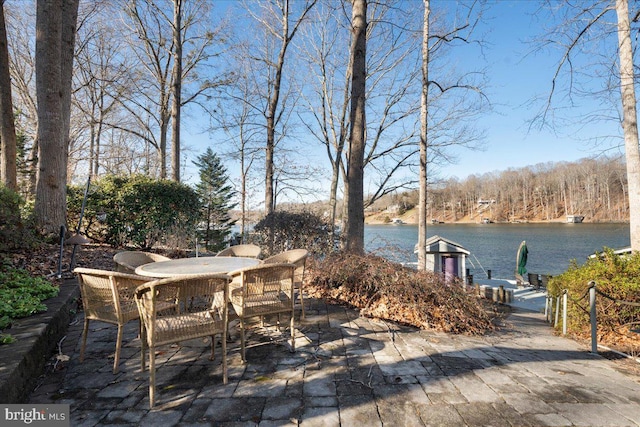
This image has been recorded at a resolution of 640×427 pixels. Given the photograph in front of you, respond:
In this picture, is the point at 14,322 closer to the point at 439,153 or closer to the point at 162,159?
the point at 162,159

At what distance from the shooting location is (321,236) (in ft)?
22.3

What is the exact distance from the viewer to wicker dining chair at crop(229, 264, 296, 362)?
2.55m

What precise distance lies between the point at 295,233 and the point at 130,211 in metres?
3.91

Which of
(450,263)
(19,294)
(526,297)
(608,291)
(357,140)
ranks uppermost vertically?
(357,140)

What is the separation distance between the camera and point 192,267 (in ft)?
10.1

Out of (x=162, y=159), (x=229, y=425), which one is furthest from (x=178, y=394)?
(x=162, y=159)

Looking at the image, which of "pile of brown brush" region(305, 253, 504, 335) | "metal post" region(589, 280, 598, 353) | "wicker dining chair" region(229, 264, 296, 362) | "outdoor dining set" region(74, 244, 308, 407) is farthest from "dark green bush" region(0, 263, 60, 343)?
"metal post" region(589, 280, 598, 353)

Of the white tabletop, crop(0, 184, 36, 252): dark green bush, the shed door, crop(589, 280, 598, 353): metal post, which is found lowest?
the shed door

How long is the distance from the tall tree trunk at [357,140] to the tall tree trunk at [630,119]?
4801 millimetres

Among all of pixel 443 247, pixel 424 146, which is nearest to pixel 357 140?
pixel 424 146

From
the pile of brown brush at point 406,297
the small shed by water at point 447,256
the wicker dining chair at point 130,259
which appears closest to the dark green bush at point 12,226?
the wicker dining chair at point 130,259

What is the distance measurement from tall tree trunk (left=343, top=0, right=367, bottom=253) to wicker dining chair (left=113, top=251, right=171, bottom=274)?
316cm

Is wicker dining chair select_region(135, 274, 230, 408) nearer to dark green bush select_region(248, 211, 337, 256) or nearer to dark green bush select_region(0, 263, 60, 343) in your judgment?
dark green bush select_region(0, 263, 60, 343)

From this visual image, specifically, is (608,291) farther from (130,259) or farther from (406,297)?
(130,259)
